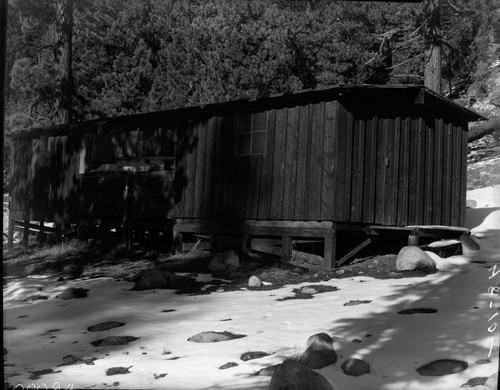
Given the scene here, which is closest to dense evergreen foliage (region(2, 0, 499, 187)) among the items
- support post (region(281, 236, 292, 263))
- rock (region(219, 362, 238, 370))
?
support post (region(281, 236, 292, 263))

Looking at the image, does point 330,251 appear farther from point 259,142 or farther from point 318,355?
point 318,355

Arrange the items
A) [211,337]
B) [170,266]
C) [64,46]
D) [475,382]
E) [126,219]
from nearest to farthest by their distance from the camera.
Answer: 1. [475,382]
2. [211,337]
3. [170,266]
4. [126,219]
5. [64,46]

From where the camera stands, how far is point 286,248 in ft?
41.9

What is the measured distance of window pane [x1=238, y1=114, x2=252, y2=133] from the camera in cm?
1396

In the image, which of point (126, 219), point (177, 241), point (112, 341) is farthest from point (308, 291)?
point (126, 219)

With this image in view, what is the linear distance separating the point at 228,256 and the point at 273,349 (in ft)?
22.0

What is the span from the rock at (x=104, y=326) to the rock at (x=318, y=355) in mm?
3511

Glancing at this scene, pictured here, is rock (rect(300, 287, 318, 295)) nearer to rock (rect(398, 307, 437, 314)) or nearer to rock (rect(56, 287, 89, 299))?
rock (rect(398, 307, 437, 314))

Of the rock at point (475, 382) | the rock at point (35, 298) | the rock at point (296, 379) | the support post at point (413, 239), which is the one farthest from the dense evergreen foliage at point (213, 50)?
the rock at point (296, 379)

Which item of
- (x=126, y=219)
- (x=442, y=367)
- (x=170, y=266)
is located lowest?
(x=170, y=266)

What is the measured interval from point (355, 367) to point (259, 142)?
29.4ft

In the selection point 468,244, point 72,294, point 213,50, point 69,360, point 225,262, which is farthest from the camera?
point 213,50

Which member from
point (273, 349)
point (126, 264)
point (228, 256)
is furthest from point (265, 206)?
point (273, 349)

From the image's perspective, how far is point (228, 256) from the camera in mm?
12992
